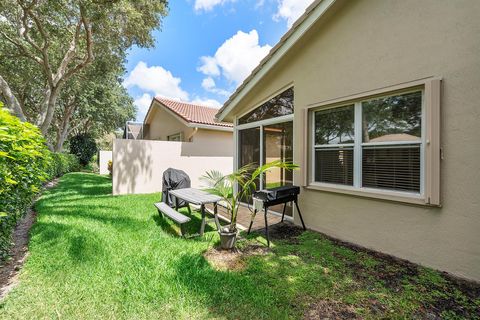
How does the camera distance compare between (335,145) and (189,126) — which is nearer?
(335,145)

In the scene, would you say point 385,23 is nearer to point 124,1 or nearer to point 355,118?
point 355,118

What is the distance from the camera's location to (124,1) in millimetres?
9617

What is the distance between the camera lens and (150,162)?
10516mm

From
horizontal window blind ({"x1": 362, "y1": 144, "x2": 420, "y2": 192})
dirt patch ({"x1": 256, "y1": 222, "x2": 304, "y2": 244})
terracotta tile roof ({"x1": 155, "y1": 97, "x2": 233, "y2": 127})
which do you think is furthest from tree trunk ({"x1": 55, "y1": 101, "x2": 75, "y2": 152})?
horizontal window blind ({"x1": 362, "y1": 144, "x2": 420, "y2": 192})

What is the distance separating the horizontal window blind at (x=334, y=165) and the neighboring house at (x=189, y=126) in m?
7.26

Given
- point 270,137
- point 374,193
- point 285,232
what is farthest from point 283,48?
point 285,232

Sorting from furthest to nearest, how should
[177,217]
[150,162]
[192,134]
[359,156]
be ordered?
[192,134] → [150,162] → [177,217] → [359,156]

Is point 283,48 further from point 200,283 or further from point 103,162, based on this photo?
point 103,162

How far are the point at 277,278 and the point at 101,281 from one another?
244 centimetres

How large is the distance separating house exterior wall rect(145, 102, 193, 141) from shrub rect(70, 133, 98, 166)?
37.9ft

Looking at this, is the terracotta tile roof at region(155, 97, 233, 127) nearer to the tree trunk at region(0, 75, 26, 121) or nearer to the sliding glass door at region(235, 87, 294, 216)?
the sliding glass door at region(235, 87, 294, 216)

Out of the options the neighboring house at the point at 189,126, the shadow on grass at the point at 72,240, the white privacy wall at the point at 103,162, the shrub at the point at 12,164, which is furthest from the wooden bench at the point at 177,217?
the white privacy wall at the point at 103,162

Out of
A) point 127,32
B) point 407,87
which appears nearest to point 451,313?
point 407,87

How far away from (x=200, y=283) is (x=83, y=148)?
93.0ft
